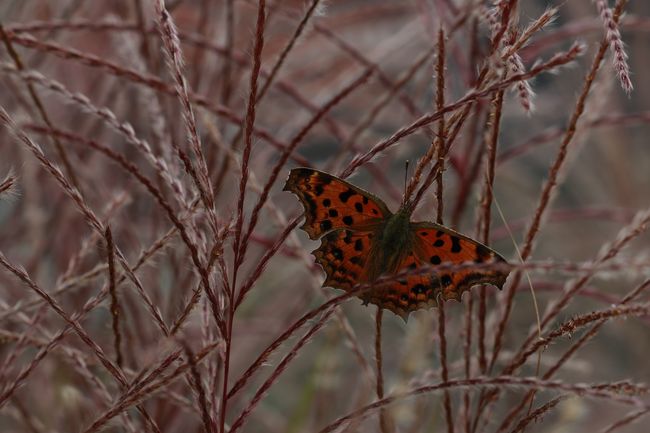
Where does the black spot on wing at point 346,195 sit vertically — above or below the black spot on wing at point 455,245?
above

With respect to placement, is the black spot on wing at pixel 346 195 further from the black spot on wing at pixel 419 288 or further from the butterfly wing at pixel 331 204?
the black spot on wing at pixel 419 288

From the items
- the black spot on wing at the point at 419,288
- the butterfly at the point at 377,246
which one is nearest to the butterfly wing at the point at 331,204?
A: the butterfly at the point at 377,246

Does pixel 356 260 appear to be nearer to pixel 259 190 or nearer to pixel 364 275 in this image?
pixel 364 275

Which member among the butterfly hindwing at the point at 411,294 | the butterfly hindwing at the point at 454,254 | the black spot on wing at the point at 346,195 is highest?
the black spot on wing at the point at 346,195

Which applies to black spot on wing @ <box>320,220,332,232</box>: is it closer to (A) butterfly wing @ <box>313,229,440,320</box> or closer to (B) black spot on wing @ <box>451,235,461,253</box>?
(A) butterfly wing @ <box>313,229,440,320</box>

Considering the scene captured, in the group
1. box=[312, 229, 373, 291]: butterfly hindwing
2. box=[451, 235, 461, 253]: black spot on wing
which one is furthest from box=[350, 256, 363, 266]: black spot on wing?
box=[451, 235, 461, 253]: black spot on wing

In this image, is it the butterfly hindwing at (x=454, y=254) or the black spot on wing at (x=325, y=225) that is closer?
the butterfly hindwing at (x=454, y=254)

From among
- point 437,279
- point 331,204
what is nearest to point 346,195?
point 331,204

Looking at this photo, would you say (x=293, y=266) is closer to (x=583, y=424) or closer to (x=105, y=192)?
(x=105, y=192)
